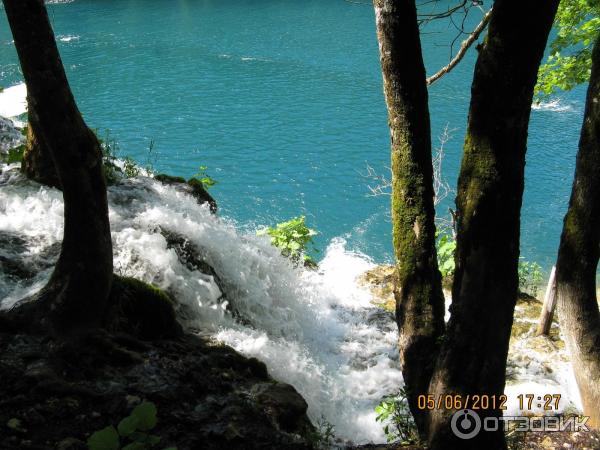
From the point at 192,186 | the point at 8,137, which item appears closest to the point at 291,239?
the point at 192,186

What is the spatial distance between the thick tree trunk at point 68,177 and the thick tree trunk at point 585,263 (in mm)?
3493

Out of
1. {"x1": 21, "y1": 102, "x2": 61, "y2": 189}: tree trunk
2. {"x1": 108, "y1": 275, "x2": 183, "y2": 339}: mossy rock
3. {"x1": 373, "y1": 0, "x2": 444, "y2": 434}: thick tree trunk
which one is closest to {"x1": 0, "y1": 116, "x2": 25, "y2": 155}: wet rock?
{"x1": 21, "y1": 102, "x2": 61, "y2": 189}: tree trunk

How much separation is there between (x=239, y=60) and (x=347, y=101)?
23.9ft

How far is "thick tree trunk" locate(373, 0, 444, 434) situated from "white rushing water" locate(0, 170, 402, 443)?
7.33ft

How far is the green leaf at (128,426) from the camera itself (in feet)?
6.79

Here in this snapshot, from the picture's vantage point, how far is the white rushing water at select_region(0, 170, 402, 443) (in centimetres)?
594

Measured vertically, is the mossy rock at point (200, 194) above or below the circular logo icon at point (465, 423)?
above

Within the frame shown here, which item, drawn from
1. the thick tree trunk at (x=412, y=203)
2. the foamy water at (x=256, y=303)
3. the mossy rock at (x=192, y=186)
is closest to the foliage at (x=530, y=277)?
the foamy water at (x=256, y=303)

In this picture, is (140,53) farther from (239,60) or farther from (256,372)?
(256,372)

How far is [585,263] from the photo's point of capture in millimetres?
4242

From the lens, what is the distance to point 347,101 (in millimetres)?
21344

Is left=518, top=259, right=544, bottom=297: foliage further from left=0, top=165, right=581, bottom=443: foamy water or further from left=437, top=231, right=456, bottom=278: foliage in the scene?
left=0, top=165, right=581, bottom=443: foamy water

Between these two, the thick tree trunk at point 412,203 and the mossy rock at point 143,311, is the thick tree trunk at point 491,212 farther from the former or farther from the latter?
the mossy rock at point 143,311

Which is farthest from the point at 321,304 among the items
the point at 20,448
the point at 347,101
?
the point at 347,101
